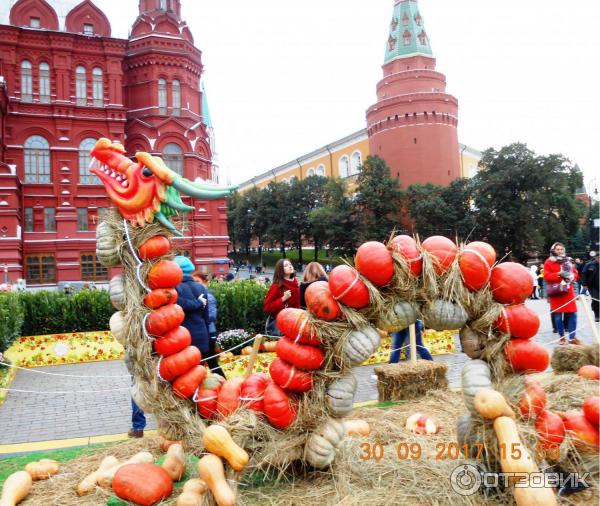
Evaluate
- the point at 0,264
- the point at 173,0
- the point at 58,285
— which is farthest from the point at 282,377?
the point at 173,0

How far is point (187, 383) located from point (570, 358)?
540cm

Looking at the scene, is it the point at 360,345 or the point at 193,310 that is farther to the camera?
the point at 193,310

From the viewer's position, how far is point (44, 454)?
5098 mm

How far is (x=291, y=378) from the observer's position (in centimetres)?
363

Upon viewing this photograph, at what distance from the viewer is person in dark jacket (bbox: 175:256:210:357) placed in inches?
200

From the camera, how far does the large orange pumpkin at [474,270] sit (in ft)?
11.4

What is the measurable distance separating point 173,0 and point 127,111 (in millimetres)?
10446

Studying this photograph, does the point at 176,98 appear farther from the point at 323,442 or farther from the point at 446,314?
the point at 446,314

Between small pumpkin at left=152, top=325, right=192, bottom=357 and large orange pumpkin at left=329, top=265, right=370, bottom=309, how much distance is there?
1348 millimetres

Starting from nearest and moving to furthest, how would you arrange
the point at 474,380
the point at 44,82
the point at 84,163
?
the point at 474,380 < the point at 44,82 < the point at 84,163

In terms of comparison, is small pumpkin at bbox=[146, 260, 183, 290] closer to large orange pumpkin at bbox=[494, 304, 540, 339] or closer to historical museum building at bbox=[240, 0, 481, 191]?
large orange pumpkin at bbox=[494, 304, 540, 339]

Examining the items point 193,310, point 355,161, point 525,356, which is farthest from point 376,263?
point 355,161

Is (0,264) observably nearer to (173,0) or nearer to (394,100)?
(173,0)

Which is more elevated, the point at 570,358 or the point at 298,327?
the point at 298,327
